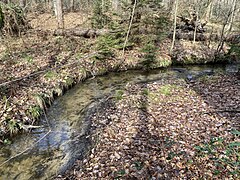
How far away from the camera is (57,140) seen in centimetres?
738

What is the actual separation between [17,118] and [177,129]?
18.5 ft

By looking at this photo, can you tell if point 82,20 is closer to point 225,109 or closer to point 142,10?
point 142,10

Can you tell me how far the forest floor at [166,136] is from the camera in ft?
16.9

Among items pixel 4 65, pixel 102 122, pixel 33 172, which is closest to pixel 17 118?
pixel 33 172

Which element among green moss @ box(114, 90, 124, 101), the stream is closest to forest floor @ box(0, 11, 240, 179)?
green moss @ box(114, 90, 124, 101)

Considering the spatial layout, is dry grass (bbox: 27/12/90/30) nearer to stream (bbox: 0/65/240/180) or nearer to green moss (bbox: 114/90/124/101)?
stream (bbox: 0/65/240/180)

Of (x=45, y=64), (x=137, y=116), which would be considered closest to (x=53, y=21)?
(x=45, y=64)

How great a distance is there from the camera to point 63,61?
1280cm

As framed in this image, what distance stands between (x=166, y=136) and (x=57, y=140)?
146 inches

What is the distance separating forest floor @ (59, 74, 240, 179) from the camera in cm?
514

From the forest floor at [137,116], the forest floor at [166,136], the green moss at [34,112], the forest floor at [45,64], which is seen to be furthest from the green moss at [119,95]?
the green moss at [34,112]

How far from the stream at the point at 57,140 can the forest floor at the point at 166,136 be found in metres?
0.57

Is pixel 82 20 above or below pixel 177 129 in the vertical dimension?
above

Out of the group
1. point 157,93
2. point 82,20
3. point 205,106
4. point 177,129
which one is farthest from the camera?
point 82,20
